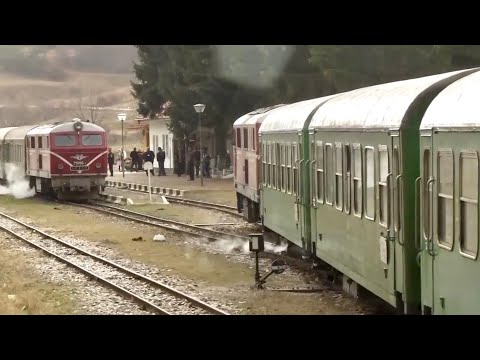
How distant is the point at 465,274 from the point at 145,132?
54.4 meters

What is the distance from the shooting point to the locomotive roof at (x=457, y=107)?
6387 millimetres

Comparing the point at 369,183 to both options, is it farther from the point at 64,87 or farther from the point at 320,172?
the point at 64,87

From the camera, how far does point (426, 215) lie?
741 cm

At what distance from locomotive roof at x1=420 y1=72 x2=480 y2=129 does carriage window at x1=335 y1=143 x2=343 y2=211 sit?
330cm

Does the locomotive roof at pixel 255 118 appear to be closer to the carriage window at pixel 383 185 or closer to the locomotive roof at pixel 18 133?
the carriage window at pixel 383 185

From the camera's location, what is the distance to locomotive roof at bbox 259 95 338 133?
45.5 ft

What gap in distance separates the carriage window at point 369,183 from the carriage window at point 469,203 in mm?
2504

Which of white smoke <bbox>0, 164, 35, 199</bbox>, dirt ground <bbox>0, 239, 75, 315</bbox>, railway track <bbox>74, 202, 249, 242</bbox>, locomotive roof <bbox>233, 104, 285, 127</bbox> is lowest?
dirt ground <bbox>0, 239, 75, 315</bbox>

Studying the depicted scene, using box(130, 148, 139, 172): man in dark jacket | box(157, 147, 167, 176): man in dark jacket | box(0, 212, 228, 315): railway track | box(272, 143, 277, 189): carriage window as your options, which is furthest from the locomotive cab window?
box(130, 148, 139, 172): man in dark jacket

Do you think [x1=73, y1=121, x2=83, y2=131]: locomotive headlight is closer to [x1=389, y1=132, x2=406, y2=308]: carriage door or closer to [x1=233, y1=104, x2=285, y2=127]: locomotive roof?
[x1=233, y1=104, x2=285, y2=127]: locomotive roof

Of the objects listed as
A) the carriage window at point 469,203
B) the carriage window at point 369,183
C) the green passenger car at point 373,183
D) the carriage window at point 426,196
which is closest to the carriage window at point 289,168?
the green passenger car at point 373,183
